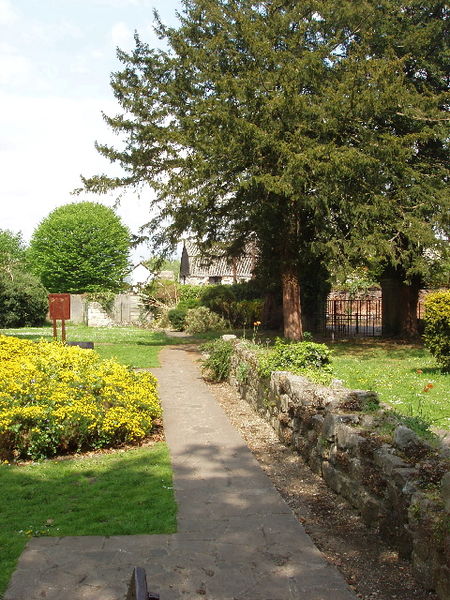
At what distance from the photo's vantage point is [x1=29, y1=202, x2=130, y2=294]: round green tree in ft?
137

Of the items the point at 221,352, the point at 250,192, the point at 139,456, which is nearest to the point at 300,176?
the point at 250,192

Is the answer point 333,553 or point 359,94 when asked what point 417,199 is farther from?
point 333,553

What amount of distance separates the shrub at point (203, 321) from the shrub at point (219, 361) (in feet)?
47.3

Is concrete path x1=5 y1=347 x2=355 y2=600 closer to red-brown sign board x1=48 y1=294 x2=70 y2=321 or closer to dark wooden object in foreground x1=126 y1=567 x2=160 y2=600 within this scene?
dark wooden object in foreground x1=126 y1=567 x2=160 y2=600

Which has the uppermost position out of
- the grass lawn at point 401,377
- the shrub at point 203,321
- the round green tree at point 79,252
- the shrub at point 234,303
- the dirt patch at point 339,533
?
the round green tree at point 79,252

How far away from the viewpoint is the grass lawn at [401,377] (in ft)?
24.5

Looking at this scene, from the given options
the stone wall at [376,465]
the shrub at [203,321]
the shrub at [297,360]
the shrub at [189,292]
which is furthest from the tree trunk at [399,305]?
the stone wall at [376,465]

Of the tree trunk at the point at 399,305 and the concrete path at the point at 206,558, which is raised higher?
the tree trunk at the point at 399,305

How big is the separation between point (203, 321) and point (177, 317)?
7.34 ft

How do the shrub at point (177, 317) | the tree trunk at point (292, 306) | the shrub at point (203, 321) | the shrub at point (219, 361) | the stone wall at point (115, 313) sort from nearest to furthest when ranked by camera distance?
1. the shrub at point (219, 361)
2. the tree trunk at point (292, 306)
3. the shrub at point (203, 321)
4. the shrub at point (177, 317)
5. the stone wall at point (115, 313)

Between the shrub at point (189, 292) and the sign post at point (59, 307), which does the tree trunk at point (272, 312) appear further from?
the sign post at point (59, 307)

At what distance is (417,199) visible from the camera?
16.3m

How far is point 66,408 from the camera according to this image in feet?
22.2

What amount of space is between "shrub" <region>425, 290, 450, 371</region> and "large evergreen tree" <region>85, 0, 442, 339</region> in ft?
10.6
